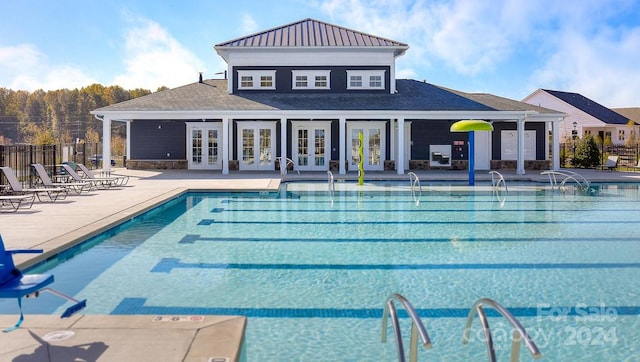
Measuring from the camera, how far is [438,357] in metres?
4.59

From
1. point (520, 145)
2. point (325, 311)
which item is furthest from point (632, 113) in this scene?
point (325, 311)

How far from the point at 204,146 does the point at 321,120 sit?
597 cm

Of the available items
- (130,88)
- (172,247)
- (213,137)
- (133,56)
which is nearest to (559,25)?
(213,137)

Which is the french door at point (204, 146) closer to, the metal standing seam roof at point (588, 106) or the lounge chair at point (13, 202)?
the lounge chair at point (13, 202)

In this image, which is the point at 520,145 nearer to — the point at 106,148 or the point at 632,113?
the point at 106,148

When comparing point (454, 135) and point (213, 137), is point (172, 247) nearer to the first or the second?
point (213, 137)

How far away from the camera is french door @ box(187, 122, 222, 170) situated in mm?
26469

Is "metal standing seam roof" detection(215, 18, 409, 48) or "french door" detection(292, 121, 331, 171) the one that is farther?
"french door" detection(292, 121, 331, 171)

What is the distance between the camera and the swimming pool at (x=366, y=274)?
5.03m

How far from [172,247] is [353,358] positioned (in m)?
5.17

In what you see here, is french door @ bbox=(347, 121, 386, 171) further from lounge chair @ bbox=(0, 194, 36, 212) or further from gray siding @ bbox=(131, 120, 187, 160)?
lounge chair @ bbox=(0, 194, 36, 212)

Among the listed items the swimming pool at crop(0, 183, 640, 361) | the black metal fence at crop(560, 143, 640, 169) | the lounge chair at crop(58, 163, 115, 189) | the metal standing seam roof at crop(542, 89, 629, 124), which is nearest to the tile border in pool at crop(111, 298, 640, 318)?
the swimming pool at crop(0, 183, 640, 361)

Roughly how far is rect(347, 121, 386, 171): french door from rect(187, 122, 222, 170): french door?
6.47 metres

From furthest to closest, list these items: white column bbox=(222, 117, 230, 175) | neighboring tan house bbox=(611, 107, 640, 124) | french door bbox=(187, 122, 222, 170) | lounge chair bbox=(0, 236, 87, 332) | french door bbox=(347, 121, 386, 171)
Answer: neighboring tan house bbox=(611, 107, 640, 124) < french door bbox=(187, 122, 222, 170) < french door bbox=(347, 121, 386, 171) < white column bbox=(222, 117, 230, 175) < lounge chair bbox=(0, 236, 87, 332)
